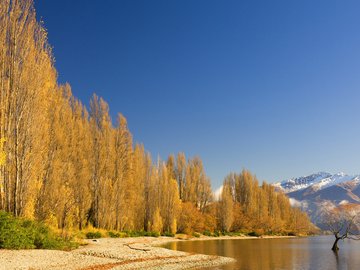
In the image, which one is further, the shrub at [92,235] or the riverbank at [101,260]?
the shrub at [92,235]

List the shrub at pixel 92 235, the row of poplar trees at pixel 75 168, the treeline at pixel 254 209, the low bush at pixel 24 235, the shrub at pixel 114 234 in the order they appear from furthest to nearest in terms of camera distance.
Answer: the treeline at pixel 254 209 < the shrub at pixel 114 234 < the shrub at pixel 92 235 < the row of poplar trees at pixel 75 168 < the low bush at pixel 24 235

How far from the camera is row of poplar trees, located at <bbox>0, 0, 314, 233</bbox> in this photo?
20.2m

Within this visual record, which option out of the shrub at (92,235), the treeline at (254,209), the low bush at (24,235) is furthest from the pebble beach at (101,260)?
the treeline at (254,209)

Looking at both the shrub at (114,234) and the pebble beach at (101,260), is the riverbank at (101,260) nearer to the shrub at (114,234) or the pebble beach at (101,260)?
the pebble beach at (101,260)

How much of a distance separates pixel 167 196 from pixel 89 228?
63.7ft

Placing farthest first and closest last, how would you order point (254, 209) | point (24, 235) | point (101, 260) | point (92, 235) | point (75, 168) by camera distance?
point (254, 209), point (75, 168), point (92, 235), point (101, 260), point (24, 235)

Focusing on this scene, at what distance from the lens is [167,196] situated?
52.0 metres

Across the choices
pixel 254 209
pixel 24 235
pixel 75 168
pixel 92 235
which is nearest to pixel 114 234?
pixel 92 235

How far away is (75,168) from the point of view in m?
34.4

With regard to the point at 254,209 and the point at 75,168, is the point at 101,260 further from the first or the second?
the point at 254,209

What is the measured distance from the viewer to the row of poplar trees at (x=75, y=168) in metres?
20.2

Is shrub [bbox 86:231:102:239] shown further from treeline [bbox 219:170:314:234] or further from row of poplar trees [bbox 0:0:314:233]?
treeline [bbox 219:170:314:234]

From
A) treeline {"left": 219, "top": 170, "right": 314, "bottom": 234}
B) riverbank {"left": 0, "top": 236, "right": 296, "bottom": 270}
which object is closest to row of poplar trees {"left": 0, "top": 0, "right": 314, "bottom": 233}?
treeline {"left": 219, "top": 170, "right": 314, "bottom": 234}

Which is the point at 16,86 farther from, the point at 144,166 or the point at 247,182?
A: the point at 247,182
